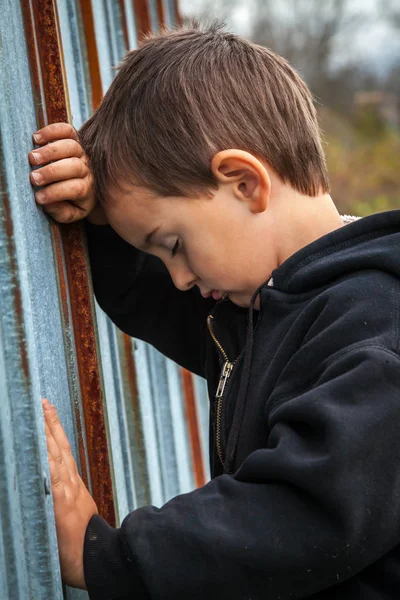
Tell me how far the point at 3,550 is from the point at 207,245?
0.82 meters

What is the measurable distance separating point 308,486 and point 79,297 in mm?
746

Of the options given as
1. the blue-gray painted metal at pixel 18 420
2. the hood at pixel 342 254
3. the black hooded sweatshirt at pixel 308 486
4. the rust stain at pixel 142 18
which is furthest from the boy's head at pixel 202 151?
the rust stain at pixel 142 18

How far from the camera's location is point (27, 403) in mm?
1402

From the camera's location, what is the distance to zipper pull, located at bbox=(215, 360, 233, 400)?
1971 millimetres

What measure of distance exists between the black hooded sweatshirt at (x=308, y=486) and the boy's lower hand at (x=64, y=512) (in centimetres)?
2

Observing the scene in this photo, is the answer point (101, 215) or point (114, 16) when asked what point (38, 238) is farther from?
point (114, 16)

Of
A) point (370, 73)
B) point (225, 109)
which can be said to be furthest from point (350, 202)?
point (225, 109)

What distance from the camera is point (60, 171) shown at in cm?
180

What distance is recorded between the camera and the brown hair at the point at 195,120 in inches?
75.3

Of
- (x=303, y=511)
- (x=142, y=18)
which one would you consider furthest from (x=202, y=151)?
(x=142, y=18)

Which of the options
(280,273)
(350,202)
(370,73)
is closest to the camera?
(280,273)

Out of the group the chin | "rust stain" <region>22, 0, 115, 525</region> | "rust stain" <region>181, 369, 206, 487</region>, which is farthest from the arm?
"rust stain" <region>181, 369, 206, 487</region>

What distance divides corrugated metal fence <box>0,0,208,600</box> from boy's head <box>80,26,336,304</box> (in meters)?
0.15

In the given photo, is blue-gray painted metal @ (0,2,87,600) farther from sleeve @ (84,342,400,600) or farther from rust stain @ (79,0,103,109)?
rust stain @ (79,0,103,109)
